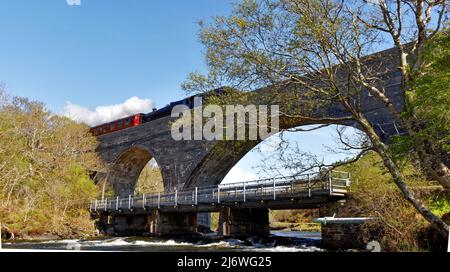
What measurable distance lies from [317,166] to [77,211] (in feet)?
64.4

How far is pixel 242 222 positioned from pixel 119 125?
643 inches

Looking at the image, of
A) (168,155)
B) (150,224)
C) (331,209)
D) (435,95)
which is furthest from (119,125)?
(435,95)

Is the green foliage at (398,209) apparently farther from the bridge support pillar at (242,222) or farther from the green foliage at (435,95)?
the bridge support pillar at (242,222)

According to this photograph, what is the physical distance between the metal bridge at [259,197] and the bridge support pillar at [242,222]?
2.11ft

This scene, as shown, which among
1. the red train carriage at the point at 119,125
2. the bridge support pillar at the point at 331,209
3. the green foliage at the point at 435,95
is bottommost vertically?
the bridge support pillar at the point at 331,209

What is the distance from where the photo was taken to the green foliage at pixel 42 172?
1870 centimetres

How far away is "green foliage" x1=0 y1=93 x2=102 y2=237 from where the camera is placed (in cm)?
1870

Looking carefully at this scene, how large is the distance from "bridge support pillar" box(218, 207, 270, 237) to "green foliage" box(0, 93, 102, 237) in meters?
8.35

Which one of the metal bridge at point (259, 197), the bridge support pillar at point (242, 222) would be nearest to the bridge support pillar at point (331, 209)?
the metal bridge at point (259, 197)

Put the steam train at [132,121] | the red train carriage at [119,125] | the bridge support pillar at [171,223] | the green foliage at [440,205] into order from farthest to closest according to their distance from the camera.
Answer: the red train carriage at [119,125] → the steam train at [132,121] → the bridge support pillar at [171,223] → the green foliage at [440,205]

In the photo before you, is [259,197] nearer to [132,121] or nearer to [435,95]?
[435,95]
